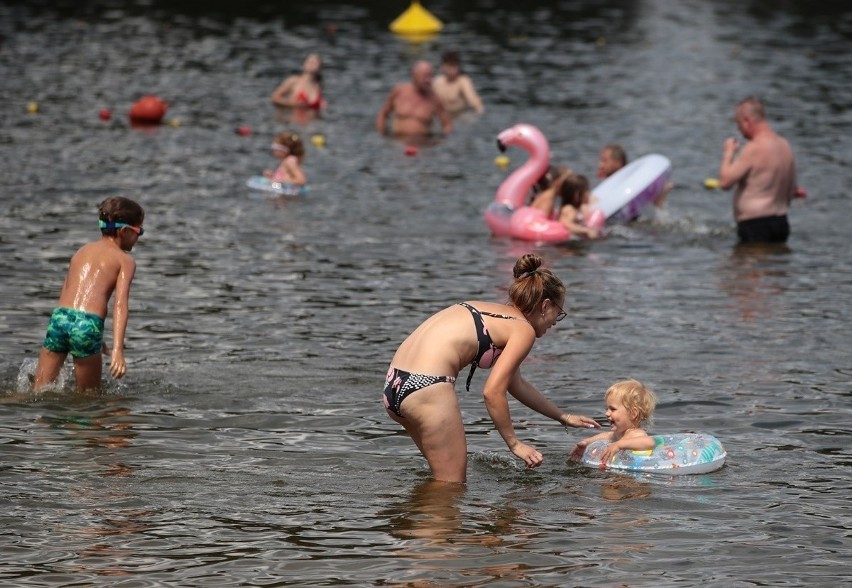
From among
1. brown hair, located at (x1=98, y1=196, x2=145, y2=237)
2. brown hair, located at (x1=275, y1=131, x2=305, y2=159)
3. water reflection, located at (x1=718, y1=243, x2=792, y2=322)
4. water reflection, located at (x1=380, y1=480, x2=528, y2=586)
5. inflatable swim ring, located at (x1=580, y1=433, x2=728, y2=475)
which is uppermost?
brown hair, located at (x1=98, y1=196, x2=145, y2=237)

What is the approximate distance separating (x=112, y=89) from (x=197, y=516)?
20.8 m

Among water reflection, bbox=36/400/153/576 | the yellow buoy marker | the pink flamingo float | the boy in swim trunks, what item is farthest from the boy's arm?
the yellow buoy marker

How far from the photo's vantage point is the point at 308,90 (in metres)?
26.0

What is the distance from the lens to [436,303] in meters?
14.1

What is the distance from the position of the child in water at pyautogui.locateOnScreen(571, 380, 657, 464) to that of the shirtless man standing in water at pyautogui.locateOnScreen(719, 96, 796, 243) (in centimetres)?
737

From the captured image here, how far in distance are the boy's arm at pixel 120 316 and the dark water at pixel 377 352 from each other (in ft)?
1.49

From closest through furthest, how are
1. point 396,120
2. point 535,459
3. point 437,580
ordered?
1. point 437,580
2. point 535,459
3. point 396,120

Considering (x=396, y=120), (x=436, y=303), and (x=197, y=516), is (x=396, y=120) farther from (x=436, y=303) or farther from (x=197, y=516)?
(x=197, y=516)

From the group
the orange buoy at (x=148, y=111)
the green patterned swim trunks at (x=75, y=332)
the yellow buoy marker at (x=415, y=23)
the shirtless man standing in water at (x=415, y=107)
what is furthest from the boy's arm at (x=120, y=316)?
the yellow buoy marker at (x=415, y=23)

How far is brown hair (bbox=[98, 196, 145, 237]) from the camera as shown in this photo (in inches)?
415

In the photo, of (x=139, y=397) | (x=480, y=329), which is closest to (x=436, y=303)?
(x=139, y=397)

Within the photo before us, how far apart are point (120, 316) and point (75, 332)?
0.41 m

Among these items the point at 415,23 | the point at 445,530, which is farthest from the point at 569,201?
the point at 415,23

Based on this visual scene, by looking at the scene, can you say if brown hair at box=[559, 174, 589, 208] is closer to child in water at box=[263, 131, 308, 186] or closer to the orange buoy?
child in water at box=[263, 131, 308, 186]
